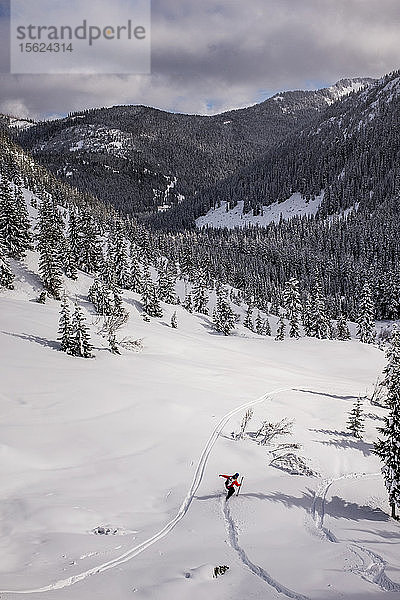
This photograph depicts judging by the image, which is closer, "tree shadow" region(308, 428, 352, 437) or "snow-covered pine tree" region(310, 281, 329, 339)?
"tree shadow" region(308, 428, 352, 437)

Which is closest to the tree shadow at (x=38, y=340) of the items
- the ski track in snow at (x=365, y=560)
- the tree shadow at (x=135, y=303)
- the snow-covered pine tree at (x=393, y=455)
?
the ski track in snow at (x=365, y=560)

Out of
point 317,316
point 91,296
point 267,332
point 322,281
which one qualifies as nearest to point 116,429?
point 91,296

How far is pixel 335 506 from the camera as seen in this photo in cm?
1638

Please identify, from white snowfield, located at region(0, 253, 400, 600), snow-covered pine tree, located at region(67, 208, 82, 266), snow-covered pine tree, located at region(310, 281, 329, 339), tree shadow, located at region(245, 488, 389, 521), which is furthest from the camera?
snow-covered pine tree, located at region(310, 281, 329, 339)

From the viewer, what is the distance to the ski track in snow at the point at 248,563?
8789mm

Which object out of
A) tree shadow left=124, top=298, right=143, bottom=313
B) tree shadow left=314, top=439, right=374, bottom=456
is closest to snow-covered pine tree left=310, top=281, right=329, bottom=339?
tree shadow left=124, top=298, right=143, bottom=313

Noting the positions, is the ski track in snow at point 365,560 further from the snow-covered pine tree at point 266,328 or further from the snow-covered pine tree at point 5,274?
the snow-covered pine tree at point 266,328

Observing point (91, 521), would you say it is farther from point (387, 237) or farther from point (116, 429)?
point (387, 237)

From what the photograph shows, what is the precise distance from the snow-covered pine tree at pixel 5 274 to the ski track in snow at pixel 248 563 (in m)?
47.2

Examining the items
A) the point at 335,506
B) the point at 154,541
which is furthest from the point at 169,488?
the point at 335,506

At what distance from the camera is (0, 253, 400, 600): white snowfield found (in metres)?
9.39

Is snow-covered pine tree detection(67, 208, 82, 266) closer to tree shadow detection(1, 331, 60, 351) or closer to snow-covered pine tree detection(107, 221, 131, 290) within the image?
snow-covered pine tree detection(107, 221, 131, 290)

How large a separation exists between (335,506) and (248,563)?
788 centimetres

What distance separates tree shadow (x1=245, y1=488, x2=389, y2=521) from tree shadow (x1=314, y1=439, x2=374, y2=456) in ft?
21.1
